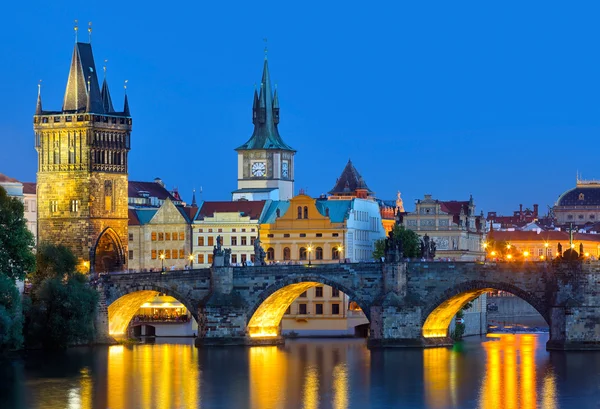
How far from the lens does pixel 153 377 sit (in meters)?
94.7

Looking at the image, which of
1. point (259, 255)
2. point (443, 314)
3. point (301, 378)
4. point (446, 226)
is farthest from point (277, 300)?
point (446, 226)

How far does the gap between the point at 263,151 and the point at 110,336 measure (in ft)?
145

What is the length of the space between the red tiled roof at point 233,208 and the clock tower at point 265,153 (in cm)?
1699

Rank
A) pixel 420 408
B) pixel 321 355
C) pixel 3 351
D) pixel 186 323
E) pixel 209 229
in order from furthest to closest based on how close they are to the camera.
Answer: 1. pixel 209 229
2. pixel 186 323
3. pixel 321 355
4. pixel 3 351
5. pixel 420 408

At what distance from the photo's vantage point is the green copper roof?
157 m

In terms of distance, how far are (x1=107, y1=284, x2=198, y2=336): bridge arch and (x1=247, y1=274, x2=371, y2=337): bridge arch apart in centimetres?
376

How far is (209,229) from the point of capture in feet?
449

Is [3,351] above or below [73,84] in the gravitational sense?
below

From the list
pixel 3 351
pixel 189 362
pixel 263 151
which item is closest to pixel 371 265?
pixel 189 362

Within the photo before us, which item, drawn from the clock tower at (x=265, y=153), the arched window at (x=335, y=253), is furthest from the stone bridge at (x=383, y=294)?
the clock tower at (x=265, y=153)

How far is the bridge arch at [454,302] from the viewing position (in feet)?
342

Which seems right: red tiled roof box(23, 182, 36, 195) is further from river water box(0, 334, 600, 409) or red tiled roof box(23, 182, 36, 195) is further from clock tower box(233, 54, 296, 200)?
river water box(0, 334, 600, 409)

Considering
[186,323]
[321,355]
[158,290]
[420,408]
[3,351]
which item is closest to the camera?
[420,408]

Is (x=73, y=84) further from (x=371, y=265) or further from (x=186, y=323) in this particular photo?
(x=371, y=265)
